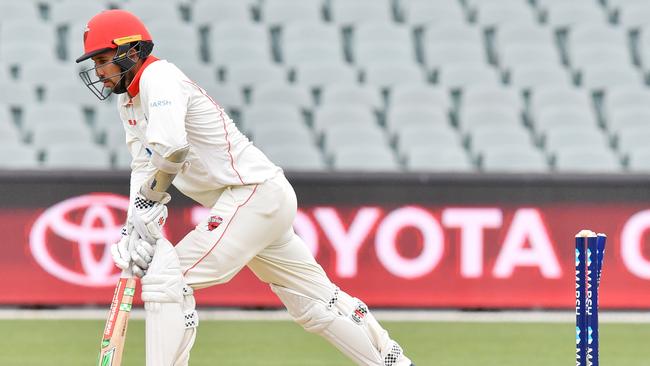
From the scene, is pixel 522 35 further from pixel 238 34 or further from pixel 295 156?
pixel 295 156

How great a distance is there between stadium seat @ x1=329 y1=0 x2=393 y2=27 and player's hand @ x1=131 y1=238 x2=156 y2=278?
332 inches

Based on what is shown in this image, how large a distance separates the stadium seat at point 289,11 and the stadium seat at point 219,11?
9.2 inches

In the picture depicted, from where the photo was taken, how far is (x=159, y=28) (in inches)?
495

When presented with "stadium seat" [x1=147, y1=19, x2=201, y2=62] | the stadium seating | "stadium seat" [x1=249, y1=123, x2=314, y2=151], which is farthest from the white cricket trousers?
"stadium seat" [x1=147, y1=19, x2=201, y2=62]

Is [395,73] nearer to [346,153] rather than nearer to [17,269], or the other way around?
[346,153]

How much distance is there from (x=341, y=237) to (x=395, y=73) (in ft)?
11.3

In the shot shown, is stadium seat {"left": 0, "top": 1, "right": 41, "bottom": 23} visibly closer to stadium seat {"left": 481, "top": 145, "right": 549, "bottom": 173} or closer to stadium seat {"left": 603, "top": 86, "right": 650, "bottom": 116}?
stadium seat {"left": 481, "top": 145, "right": 549, "bottom": 173}

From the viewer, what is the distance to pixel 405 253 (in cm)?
945

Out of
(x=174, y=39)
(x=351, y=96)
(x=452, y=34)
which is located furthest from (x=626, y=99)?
(x=174, y=39)

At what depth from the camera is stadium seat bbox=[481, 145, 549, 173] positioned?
36.8ft

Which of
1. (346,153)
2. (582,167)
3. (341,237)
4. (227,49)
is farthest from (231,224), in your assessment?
(227,49)

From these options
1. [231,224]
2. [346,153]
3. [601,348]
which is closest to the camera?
[231,224]

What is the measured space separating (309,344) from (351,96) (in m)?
4.35

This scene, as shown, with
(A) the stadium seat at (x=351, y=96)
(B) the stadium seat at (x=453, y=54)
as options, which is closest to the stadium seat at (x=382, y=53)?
(B) the stadium seat at (x=453, y=54)
